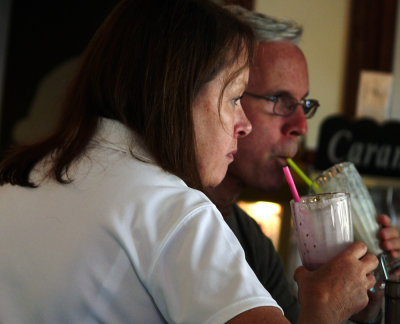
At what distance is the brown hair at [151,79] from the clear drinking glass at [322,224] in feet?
0.69

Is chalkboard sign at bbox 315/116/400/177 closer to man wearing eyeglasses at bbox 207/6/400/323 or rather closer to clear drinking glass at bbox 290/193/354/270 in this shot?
man wearing eyeglasses at bbox 207/6/400/323

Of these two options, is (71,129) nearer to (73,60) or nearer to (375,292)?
(375,292)

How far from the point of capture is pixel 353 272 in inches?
35.8

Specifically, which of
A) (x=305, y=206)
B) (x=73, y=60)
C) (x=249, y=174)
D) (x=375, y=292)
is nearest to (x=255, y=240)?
(x=249, y=174)

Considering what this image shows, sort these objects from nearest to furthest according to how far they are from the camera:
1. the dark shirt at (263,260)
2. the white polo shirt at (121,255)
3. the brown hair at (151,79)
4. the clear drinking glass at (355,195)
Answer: the white polo shirt at (121,255)
the brown hair at (151,79)
the clear drinking glass at (355,195)
the dark shirt at (263,260)

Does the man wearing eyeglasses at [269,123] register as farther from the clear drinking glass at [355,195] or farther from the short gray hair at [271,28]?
the clear drinking glass at [355,195]

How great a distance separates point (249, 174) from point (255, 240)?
0.63ft

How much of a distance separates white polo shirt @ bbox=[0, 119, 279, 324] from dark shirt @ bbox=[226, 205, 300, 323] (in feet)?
2.36

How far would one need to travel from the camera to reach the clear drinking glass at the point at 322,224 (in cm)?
96

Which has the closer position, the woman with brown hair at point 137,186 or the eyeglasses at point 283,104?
the woman with brown hair at point 137,186

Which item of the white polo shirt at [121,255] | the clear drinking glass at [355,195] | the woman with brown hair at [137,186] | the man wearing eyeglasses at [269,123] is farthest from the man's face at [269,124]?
the white polo shirt at [121,255]

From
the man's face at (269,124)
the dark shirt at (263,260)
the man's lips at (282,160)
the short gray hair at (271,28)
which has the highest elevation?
the short gray hair at (271,28)

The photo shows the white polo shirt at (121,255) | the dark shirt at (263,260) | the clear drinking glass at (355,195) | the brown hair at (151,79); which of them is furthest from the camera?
the dark shirt at (263,260)

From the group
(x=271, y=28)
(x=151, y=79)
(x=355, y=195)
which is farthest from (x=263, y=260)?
(x=151, y=79)
